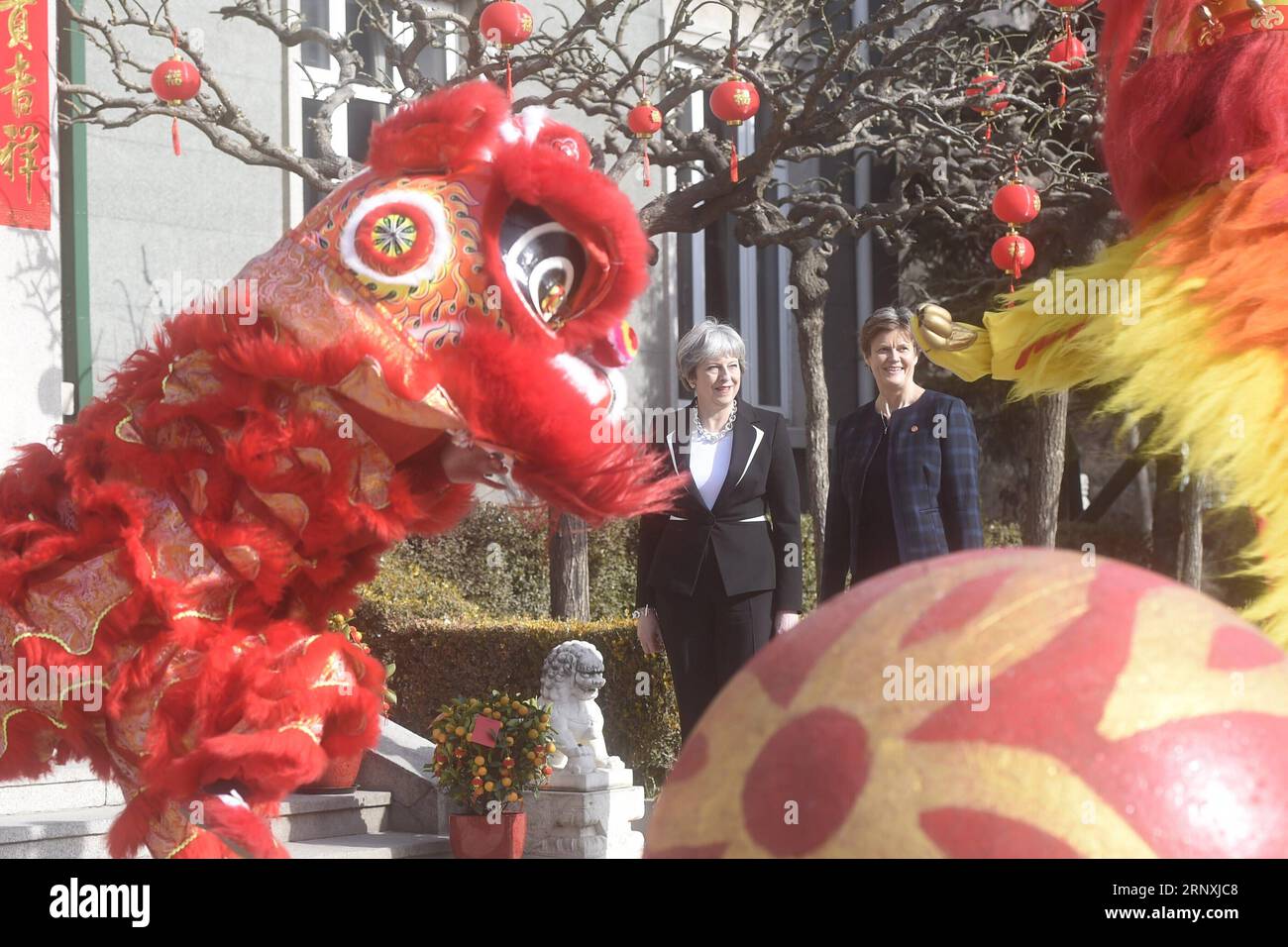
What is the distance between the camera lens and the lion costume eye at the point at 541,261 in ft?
8.80

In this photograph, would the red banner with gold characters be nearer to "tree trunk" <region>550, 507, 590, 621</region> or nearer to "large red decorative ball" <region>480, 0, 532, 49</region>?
"large red decorative ball" <region>480, 0, 532, 49</region>

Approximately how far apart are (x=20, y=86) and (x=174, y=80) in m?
1.07

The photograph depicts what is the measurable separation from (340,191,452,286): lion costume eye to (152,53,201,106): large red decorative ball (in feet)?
15.6

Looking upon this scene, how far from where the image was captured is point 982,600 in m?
1.48

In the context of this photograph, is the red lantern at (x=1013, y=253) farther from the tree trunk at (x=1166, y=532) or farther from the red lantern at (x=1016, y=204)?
the tree trunk at (x=1166, y=532)

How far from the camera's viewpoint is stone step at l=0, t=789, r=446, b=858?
16.5ft

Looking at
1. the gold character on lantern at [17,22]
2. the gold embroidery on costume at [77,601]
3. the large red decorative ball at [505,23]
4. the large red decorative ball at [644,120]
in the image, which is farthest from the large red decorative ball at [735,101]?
the gold embroidery on costume at [77,601]

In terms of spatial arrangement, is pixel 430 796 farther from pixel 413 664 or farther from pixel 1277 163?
pixel 1277 163

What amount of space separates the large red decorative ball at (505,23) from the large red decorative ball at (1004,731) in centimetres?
574

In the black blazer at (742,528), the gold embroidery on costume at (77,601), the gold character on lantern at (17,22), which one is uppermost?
the gold character on lantern at (17,22)

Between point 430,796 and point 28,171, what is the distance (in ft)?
12.4

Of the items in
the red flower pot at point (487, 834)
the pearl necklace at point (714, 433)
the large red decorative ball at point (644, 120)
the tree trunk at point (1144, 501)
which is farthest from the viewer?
the tree trunk at point (1144, 501)

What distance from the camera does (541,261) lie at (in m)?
2.71

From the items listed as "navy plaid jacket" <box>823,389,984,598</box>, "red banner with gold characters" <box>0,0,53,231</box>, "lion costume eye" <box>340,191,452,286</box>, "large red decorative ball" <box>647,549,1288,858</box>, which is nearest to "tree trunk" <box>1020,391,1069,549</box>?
"navy plaid jacket" <box>823,389,984,598</box>
